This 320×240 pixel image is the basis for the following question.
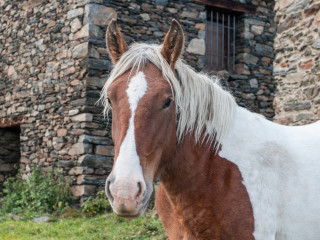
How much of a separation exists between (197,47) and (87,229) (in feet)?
14.5

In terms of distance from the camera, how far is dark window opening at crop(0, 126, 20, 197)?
33.5ft

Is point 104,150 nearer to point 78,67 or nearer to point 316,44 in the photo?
point 78,67

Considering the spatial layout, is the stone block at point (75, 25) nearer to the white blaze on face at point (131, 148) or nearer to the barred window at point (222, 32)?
the barred window at point (222, 32)

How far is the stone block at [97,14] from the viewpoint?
25.8 feet

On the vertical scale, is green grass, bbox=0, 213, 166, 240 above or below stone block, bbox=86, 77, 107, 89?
below

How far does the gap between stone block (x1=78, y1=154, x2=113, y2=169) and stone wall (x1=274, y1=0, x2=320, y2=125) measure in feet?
11.1

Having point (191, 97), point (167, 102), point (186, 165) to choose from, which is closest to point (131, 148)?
point (167, 102)

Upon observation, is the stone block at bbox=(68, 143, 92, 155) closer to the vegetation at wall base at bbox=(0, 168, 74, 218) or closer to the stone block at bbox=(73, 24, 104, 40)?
the vegetation at wall base at bbox=(0, 168, 74, 218)

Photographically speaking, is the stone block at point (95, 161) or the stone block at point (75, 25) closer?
the stone block at point (95, 161)

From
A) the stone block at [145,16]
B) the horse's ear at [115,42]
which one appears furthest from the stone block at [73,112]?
the horse's ear at [115,42]

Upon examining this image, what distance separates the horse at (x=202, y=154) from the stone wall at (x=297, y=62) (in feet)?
7.91

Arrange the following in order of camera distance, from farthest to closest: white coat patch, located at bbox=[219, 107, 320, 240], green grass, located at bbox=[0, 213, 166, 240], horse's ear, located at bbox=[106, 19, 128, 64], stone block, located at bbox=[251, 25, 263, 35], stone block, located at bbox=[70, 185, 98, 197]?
stone block, located at bbox=[251, 25, 263, 35] < stone block, located at bbox=[70, 185, 98, 197] < green grass, located at bbox=[0, 213, 166, 240] < horse's ear, located at bbox=[106, 19, 128, 64] < white coat patch, located at bbox=[219, 107, 320, 240]

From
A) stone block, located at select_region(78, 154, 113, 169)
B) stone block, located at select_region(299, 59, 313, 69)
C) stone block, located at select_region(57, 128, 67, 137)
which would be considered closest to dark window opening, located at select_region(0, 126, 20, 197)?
stone block, located at select_region(57, 128, 67, 137)

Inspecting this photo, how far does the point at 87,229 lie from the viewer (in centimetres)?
619
